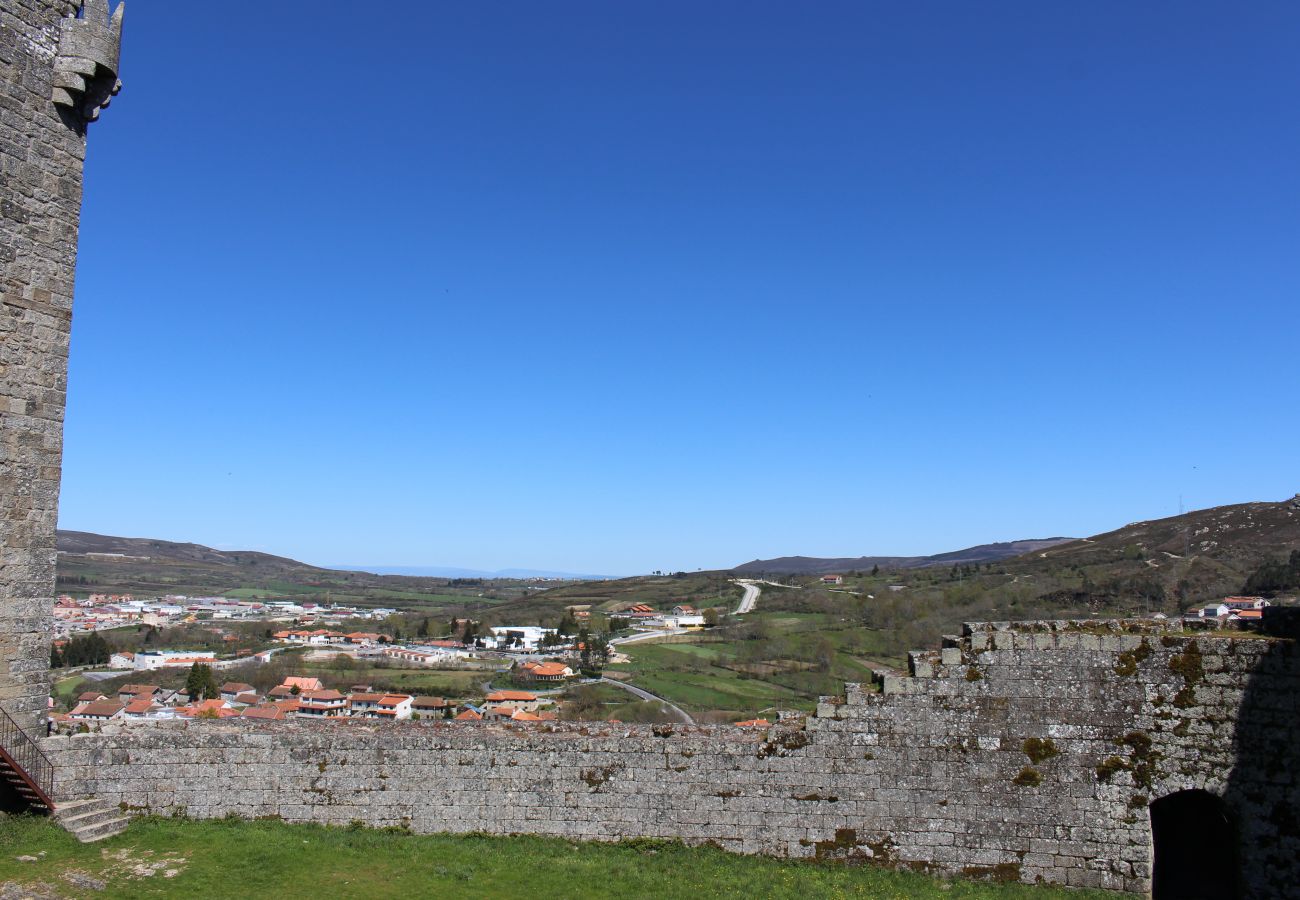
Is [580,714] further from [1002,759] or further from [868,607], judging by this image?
[868,607]

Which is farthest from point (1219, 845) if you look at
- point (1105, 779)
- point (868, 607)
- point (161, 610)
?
point (161, 610)

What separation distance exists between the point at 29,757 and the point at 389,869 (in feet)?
19.1

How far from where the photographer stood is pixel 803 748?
460 inches

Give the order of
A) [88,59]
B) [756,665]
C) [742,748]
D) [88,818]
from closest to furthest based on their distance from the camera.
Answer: [88,818] → [742,748] → [88,59] → [756,665]

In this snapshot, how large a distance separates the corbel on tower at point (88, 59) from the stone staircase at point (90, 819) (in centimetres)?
1077

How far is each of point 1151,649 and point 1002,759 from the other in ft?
8.78

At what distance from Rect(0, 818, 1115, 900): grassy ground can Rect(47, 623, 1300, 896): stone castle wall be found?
0.35 m

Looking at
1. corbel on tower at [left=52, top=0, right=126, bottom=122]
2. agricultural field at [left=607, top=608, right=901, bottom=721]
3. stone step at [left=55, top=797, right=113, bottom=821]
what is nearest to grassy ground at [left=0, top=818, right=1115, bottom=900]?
stone step at [left=55, top=797, right=113, bottom=821]

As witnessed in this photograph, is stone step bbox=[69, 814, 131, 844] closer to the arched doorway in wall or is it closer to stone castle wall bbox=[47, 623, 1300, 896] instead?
stone castle wall bbox=[47, 623, 1300, 896]

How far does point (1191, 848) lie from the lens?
1233 centimetres

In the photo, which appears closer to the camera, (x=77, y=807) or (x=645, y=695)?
(x=77, y=807)

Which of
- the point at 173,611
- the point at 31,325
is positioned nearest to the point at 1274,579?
the point at 31,325

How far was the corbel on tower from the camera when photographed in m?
12.2

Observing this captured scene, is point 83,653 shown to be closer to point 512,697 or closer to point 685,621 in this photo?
point 512,697
